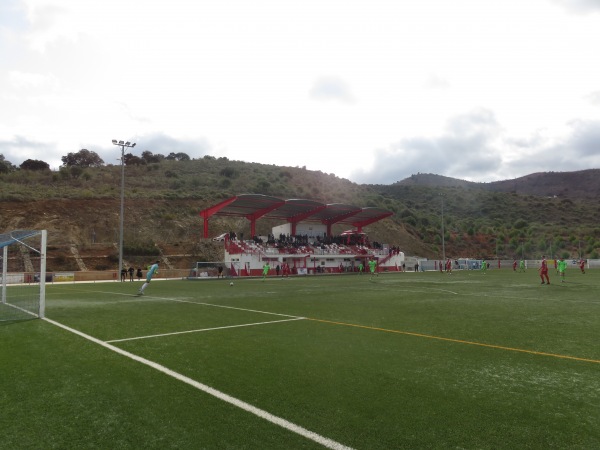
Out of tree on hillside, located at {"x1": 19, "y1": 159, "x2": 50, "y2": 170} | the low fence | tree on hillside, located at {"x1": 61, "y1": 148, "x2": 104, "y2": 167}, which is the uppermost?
tree on hillside, located at {"x1": 61, "y1": 148, "x2": 104, "y2": 167}

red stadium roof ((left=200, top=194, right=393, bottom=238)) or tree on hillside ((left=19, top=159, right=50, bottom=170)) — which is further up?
tree on hillside ((left=19, top=159, right=50, bottom=170))

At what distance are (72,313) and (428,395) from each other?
12.3 metres

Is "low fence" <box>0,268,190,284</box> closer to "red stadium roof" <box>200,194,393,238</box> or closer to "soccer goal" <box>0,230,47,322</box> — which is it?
"soccer goal" <box>0,230,47,322</box>

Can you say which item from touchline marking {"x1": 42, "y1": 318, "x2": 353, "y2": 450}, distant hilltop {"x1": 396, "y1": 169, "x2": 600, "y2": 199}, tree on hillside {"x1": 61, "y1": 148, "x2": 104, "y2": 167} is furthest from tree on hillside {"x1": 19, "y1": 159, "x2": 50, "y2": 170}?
distant hilltop {"x1": 396, "y1": 169, "x2": 600, "y2": 199}

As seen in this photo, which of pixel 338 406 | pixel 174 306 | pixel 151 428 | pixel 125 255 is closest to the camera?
pixel 151 428

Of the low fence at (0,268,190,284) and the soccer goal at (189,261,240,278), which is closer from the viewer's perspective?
the low fence at (0,268,190,284)

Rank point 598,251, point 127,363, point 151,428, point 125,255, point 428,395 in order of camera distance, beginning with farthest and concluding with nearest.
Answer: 1. point 598,251
2. point 125,255
3. point 127,363
4. point 428,395
5. point 151,428

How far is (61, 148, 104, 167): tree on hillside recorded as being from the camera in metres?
101

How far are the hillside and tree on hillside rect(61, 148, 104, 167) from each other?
1211 centimetres

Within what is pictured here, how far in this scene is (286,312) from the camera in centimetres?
1338

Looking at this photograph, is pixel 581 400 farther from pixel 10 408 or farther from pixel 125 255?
pixel 125 255

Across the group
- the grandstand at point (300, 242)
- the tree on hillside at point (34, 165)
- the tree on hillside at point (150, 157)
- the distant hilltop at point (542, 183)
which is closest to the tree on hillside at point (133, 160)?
the tree on hillside at point (150, 157)

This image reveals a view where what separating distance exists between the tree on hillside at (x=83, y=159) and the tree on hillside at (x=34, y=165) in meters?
9.83

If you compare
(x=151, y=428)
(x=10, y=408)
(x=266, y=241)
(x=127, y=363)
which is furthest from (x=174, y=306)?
(x=266, y=241)
